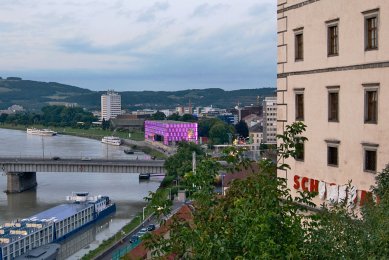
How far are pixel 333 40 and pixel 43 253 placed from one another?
20137 millimetres

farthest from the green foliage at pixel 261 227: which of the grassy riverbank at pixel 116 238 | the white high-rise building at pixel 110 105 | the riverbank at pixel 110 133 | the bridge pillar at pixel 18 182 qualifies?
the white high-rise building at pixel 110 105

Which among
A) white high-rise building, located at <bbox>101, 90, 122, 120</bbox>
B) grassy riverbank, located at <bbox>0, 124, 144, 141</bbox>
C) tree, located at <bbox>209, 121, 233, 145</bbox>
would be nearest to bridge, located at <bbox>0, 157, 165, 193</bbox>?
tree, located at <bbox>209, 121, 233, 145</bbox>

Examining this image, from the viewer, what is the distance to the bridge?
4509cm

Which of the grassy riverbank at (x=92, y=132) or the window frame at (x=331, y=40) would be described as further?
the grassy riverbank at (x=92, y=132)

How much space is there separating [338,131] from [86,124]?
12484 centimetres

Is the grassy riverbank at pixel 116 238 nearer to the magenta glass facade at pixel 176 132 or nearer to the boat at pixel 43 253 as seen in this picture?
the boat at pixel 43 253

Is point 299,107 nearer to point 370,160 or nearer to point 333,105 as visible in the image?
point 333,105

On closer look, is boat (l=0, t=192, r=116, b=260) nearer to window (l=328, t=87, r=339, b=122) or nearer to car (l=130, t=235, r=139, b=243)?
car (l=130, t=235, r=139, b=243)

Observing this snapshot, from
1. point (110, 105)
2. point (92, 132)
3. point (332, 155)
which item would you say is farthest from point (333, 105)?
point (110, 105)

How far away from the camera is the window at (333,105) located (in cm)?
815

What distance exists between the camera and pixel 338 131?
8.12 meters

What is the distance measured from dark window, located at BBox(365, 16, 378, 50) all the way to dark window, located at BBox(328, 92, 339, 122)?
2.78 ft

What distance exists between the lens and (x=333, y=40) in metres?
8.20

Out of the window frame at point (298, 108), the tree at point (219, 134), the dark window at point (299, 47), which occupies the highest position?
the dark window at point (299, 47)
